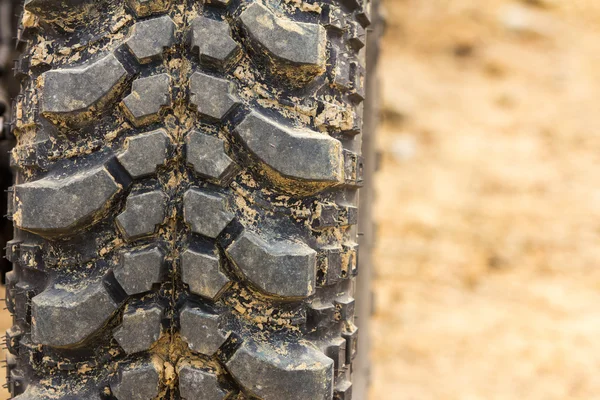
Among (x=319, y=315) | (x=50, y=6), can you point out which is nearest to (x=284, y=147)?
(x=319, y=315)

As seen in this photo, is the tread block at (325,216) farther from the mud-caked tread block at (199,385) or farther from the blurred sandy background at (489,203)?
the blurred sandy background at (489,203)

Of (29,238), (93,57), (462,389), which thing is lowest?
(462,389)

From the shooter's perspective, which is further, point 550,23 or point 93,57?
point 550,23

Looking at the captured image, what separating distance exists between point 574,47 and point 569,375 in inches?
98.5

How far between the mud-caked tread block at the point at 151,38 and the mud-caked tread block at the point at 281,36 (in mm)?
81

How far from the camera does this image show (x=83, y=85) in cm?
58

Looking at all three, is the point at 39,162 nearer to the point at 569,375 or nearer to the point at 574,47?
the point at 569,375

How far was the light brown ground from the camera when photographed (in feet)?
6.02

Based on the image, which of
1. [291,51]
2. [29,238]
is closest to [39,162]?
[29,238]

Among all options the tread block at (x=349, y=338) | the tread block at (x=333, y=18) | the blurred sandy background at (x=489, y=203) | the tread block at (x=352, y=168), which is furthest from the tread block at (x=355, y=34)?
the blurred sandy background at (x=489, y=203)

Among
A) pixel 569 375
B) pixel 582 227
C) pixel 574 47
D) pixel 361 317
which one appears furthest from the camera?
pixel 574 47

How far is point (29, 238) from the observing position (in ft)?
2.09

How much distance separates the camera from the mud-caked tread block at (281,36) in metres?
0.58

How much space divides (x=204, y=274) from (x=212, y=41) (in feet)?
0.81
